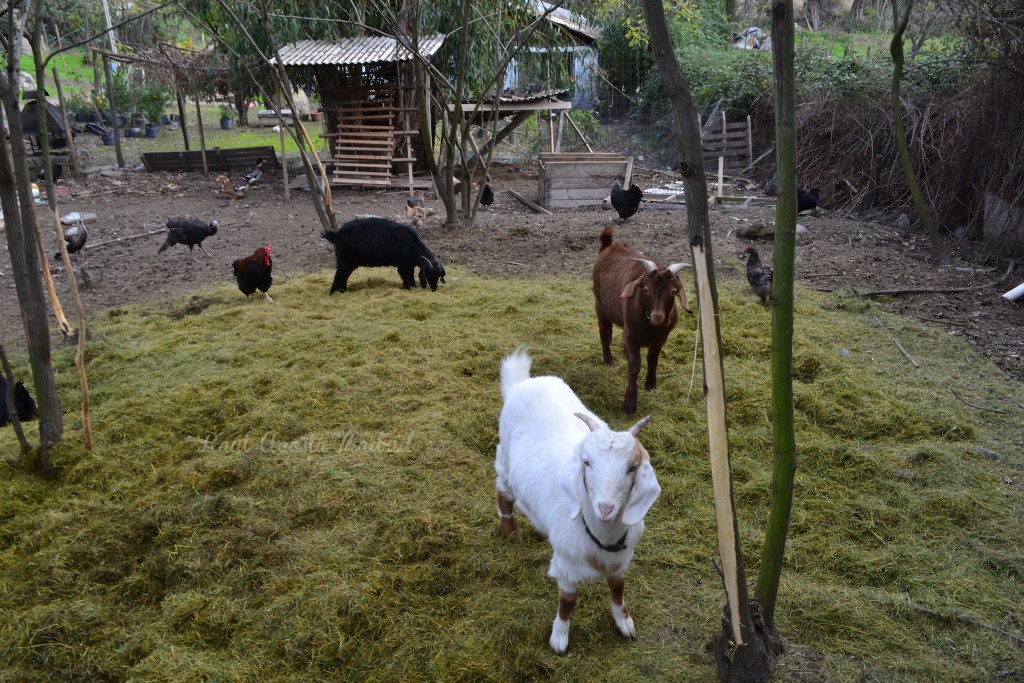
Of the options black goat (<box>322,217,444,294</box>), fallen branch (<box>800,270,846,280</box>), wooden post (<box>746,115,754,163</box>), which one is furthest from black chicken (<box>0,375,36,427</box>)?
wooden post (<box>746,115,754,163</box>)

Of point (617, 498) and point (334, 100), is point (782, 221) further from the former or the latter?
point (334, 100)

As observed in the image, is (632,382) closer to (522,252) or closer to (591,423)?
(591,423)

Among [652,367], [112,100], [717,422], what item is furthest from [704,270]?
[112,100]

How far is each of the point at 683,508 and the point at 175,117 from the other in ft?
A: 107

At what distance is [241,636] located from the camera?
3094 mm

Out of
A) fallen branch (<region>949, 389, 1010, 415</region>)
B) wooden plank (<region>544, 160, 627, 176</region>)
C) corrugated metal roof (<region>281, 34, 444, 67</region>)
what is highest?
corrugated metal roof (<region>281, 34, 444, 67</region>)

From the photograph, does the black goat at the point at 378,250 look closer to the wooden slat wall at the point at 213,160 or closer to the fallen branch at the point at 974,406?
the fallen branch at the point at 974,406

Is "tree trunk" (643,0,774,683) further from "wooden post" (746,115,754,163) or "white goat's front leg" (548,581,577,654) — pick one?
"wooden post" (746,115,754,163)

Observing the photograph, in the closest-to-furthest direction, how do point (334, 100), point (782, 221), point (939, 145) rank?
1. point (782, 221)
2. point (939, 145)
3. point (334, 100)

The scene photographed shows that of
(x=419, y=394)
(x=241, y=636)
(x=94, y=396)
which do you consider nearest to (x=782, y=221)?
(x=241, y=636)

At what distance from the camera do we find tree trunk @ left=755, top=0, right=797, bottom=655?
231 centimetres

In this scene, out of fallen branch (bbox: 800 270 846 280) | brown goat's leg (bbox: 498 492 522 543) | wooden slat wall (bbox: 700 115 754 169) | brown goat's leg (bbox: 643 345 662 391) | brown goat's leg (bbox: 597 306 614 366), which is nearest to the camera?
brown goat's leg (bbox: 498 492 522 543)

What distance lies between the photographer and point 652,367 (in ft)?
18.0

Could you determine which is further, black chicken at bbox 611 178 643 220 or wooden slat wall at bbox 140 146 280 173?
wooden slat wall at bbox 140 146 280 173
